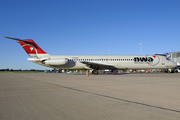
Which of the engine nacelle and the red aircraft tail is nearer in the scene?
the engine nacelle

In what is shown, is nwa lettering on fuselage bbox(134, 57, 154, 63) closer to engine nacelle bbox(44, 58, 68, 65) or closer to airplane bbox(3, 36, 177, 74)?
airplane bbox(3, 36, 177, 74)

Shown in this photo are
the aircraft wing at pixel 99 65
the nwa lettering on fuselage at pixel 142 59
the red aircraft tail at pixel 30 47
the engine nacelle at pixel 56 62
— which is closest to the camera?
the aircraft wing at pixel 99 65

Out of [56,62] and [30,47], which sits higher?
[30,47]

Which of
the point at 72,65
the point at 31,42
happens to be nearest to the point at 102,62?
the point at 72,65

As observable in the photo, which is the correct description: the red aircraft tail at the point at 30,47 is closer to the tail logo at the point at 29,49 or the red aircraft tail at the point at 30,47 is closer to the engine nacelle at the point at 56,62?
the tail logo at the point at 29,49

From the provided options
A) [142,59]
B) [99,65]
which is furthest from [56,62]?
[142,59]

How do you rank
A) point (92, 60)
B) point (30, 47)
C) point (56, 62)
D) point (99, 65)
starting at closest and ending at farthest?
point (99, 65) → point (56, 62) → point (30, 47) → point (92, 60)

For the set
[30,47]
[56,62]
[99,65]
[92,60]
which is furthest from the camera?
[92,60]

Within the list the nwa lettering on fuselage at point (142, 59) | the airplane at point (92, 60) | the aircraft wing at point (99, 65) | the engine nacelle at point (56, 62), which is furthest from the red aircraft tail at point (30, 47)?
the nwa lettering on fuselage at point (142, 59)

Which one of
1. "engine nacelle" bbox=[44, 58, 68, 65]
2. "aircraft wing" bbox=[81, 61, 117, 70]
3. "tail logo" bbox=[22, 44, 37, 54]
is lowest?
"aircraft wing" bbox=[81, 61, 117, 70]

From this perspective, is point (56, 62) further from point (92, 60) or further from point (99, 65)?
point (99, 65)

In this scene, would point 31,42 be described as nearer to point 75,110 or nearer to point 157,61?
point 157,61

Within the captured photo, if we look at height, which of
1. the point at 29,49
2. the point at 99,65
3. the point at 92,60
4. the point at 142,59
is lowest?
the point at 99,65

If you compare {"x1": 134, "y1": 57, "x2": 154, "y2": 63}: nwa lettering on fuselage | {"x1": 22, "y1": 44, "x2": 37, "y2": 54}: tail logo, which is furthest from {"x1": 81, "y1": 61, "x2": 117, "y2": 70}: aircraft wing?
{"x1": 22, "y1": 44, "x2": 37, "y2": 54}: tail logo
